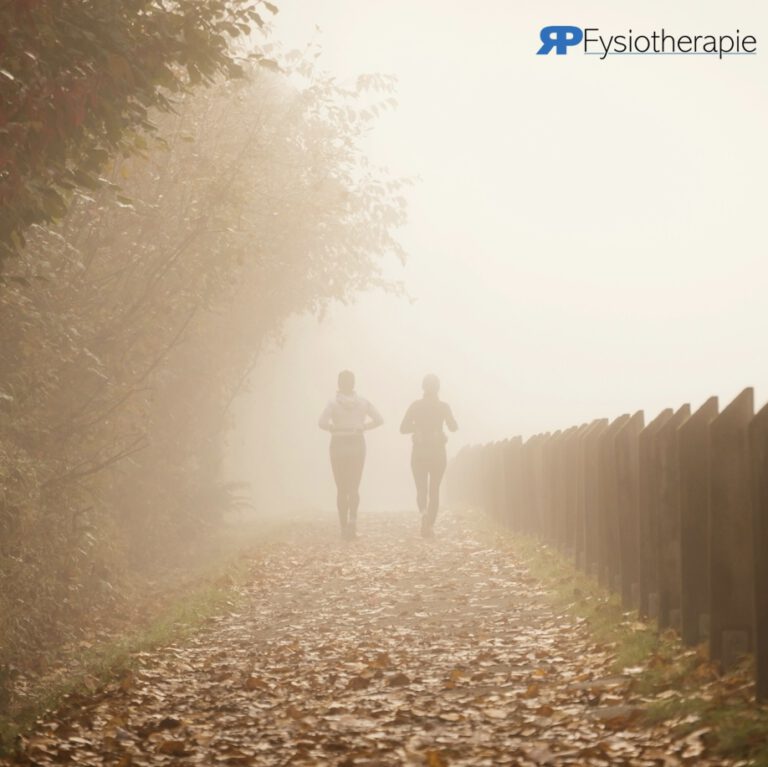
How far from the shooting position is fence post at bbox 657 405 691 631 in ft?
22.7

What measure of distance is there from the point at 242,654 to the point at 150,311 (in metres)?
7.79

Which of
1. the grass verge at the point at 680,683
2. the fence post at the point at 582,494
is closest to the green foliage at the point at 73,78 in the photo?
the fence post at the point at 582,494

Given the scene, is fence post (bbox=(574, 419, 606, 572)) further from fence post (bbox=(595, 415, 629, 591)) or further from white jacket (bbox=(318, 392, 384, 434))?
white jacket (bbox=(318, 392, 384, 434))

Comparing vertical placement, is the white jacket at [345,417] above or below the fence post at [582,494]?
above

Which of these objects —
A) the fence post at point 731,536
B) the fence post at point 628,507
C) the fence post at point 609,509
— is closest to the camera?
the fence post at point 731,536

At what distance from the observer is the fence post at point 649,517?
7.21 meters

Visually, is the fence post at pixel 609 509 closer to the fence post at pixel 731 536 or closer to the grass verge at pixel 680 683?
the grass verge at pixel 680 683

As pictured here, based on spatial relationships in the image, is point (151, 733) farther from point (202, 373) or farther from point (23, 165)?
point (202, 373)

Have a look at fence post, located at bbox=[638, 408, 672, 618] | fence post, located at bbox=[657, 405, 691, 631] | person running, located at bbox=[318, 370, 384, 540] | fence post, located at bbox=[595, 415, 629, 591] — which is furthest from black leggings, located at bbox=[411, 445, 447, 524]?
fence post, located at bbox=[657, 405, 691, 631]

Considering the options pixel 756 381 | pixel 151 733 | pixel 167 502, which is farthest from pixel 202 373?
pixel 756 381

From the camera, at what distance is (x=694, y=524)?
6.27 m

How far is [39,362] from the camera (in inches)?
474

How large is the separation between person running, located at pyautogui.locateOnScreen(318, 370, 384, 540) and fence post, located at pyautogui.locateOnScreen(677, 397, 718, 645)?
11.2 m

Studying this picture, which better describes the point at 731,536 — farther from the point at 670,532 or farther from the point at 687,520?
the point at 670,532
